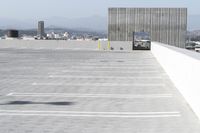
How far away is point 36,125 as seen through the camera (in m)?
Answer: 9.41

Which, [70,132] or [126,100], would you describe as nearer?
[70,132]

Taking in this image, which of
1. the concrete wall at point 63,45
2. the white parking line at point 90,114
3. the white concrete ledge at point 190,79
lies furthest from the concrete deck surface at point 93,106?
the concrete wall at point 63,45

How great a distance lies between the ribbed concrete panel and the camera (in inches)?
2506

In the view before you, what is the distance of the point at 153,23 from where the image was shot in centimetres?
6406

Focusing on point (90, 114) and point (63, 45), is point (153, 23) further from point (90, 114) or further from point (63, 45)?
Result: point (90, 114)

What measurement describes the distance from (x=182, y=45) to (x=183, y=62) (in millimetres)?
51189

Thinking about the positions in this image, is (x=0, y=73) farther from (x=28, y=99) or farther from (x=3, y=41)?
(x=3, y=41)

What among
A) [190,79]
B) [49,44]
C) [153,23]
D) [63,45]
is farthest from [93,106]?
[153,23]

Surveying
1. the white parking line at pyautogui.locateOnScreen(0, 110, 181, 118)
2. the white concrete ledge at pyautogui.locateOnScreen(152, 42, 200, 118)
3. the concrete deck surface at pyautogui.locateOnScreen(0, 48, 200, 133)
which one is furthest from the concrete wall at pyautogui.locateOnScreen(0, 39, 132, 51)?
the white parking line at pyautogui.locateOnScreen(0, 110, 181, 118)

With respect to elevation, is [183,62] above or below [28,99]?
above

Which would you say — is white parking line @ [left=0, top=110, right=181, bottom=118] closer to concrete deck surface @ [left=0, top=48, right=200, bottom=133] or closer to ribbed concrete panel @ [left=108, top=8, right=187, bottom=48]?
concrete deck surface @ [left=0, top=48, right=200, bottom=133]

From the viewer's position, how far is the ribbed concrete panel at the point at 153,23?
63.7m

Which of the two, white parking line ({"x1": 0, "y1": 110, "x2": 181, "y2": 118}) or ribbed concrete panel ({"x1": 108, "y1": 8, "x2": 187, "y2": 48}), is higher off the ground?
ribbed concrete panel ({"x1": 108, "y1": 8, "x2": 187, "y2": 48})

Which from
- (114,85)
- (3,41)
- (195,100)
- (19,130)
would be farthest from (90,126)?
(3,41)
